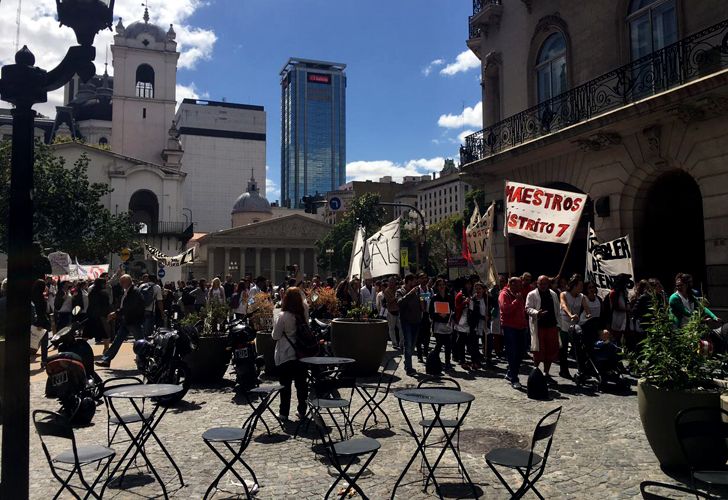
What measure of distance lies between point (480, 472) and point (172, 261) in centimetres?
2260

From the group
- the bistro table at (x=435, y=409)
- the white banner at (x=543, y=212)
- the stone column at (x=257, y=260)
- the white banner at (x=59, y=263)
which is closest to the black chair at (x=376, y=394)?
the bistro table at (x=435, y=409)

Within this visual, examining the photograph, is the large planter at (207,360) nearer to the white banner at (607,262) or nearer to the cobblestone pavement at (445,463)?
the cobblestone pavement at (445,463)

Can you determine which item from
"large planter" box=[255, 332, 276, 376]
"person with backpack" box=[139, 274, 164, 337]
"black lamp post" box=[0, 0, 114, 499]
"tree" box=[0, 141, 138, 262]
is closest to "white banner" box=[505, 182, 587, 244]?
"large planter" box=[255, 332, 276, 376]

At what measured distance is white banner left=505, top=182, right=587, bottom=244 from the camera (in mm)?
11141

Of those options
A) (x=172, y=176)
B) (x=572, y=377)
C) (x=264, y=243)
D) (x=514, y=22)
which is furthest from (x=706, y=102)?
(x=264, y=243)

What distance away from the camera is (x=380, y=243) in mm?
14234

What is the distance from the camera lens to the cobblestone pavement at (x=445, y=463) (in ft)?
16.7

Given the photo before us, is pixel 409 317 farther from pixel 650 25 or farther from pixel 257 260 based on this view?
pixel 257 260

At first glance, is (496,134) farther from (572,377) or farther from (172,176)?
(172,176)

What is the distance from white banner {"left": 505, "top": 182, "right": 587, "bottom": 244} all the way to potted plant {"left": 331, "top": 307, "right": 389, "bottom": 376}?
12.5ft

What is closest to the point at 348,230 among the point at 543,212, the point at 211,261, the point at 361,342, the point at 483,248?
the point at 211,261

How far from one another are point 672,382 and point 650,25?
11.6 metres

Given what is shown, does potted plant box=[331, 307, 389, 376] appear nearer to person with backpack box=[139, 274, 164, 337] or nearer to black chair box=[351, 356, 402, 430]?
black chair box=[351, 356, 402, 430]

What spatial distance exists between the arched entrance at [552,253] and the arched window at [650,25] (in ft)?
12.7
